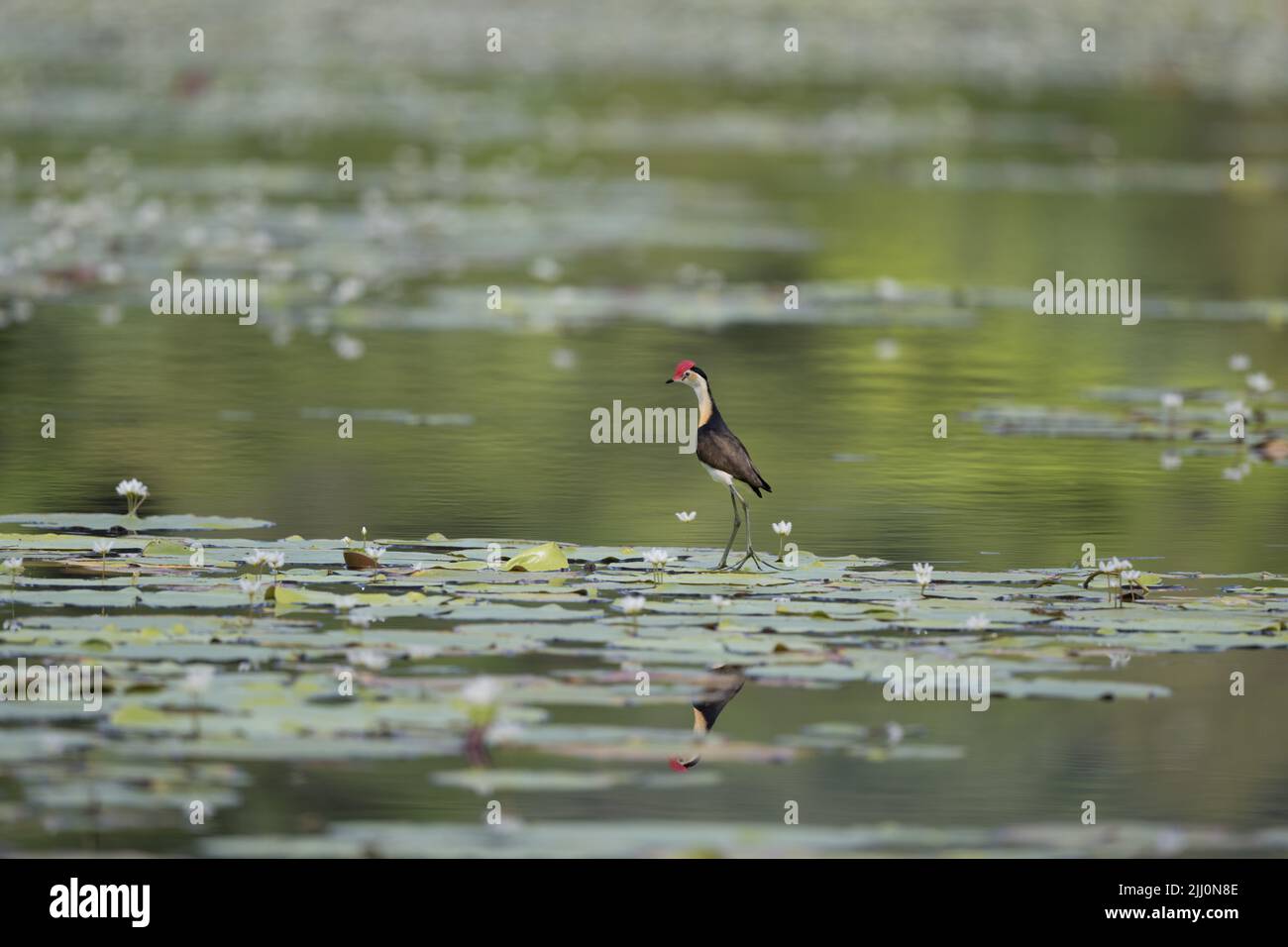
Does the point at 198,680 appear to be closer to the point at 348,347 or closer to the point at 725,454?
the point at 725,454

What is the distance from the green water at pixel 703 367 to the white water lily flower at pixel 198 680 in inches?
15.9

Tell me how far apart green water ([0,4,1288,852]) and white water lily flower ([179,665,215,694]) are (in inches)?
15.9

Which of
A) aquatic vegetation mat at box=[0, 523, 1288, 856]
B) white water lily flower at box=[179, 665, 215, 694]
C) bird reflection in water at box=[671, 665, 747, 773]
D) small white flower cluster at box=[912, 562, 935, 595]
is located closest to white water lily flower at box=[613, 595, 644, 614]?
aquatic vegetation mat at box=[0, 523, 1288, 856]

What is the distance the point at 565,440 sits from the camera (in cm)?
1295

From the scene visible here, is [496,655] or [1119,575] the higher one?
[1119,575]

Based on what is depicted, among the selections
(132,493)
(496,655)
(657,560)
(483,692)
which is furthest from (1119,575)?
(132,493)

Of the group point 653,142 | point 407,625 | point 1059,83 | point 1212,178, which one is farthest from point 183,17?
point 407,625

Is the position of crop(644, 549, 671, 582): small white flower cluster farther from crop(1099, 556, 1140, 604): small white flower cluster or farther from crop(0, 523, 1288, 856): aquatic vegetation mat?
crop(1099, 556, 1140, 604): small white flower cluster

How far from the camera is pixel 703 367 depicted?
15.8 m

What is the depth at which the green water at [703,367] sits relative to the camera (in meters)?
7.64

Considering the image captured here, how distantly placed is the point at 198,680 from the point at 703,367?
341 inches

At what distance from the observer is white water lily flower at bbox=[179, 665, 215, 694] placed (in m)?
7.32

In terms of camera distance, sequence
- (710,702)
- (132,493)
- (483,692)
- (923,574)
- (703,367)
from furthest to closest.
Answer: (703,367) < (132,493) < (923,574) < (710,702) < (483,692)

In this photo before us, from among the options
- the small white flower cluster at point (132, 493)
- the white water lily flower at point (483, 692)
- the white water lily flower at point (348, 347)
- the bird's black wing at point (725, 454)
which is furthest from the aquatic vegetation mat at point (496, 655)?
the white water lily flower at point (348, 347)
